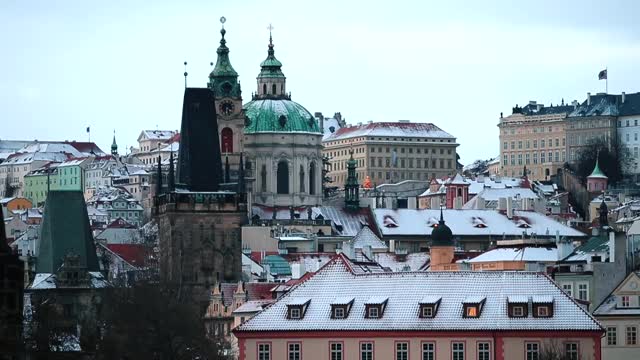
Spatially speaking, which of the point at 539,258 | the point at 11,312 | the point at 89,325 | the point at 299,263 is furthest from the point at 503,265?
the point at 11,312

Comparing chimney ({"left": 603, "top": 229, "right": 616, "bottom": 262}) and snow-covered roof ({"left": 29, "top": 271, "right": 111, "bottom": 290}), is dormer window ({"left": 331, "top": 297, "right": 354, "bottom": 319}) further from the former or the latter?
snow-covered roof ({"left": 29, "top": 271, "right": 111, "bottom": 290})

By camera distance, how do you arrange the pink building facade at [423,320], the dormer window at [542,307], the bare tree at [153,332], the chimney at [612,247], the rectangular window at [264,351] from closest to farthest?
the pink building facade at [423,320], the dormer window at [542,307], the rectangular window at [264,351], the bare tree at [153,332], the chimney at [612,247]

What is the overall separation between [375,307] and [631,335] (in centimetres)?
902

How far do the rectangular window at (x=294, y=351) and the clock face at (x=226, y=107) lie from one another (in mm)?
107449

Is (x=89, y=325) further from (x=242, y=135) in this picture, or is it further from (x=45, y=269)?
(x=242, y=135)

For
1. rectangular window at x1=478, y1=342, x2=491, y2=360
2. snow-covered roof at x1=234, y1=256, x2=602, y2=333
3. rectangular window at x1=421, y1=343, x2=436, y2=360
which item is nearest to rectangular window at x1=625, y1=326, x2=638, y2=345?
snow-covered roof at x1=234, y1=256, x2=602, y2=333

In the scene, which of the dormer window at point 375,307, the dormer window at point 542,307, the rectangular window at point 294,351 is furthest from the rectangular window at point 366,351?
the dormer window at point 542,307

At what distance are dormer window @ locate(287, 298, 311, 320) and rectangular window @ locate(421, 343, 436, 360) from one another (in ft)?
13.7

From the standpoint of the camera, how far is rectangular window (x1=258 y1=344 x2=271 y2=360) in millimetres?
88812

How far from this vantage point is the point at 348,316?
89.2 meters

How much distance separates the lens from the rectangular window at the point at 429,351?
287 ft

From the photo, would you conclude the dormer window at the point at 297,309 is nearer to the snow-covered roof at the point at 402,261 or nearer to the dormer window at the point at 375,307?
the dormer window at the point at 375,307

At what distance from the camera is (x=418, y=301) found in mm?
89000

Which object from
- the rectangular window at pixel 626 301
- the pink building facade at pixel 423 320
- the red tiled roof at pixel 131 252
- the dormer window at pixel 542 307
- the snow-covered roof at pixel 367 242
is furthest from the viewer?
the red tiled roof at pixel 131 252
